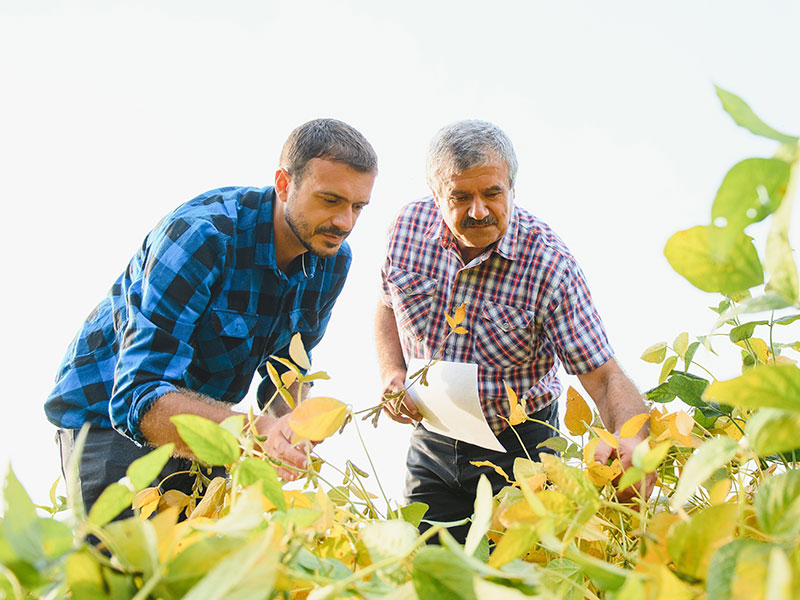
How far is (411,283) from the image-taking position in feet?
5.22

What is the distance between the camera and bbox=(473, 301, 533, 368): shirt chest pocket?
1.43 m

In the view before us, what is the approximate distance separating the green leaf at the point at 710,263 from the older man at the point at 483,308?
1.00 m

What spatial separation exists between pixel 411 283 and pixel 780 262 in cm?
142

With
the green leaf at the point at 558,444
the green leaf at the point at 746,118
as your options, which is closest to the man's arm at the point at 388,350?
the green leaf at the point at 558,444

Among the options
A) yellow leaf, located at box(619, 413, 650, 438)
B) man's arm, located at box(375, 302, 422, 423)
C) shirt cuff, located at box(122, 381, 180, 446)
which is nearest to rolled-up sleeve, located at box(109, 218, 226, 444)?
shirt cuff, located at box(122, 381, 180, 446)

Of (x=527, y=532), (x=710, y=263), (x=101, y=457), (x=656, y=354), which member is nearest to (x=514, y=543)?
(x=527, y=532)

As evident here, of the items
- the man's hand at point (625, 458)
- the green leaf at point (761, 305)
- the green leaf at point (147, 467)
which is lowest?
the man's hand at point (625, 458)

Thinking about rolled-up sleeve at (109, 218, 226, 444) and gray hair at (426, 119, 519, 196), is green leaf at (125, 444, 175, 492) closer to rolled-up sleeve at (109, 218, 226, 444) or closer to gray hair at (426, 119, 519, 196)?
rolled-up sleeve at (109, 218, 226, 444)

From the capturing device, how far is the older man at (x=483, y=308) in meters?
1.35

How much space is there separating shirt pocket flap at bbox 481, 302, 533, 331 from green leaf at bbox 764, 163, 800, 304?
1.26 metres

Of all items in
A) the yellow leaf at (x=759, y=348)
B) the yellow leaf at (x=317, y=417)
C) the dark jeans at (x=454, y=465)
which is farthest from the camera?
the dark jeans at (x=454, y=465)

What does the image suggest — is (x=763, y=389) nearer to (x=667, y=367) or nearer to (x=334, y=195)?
(x=667, y=367)

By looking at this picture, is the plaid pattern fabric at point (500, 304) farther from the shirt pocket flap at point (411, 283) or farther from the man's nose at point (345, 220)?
the man's nose at point (345, 220)

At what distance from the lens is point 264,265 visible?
4.33 feet
